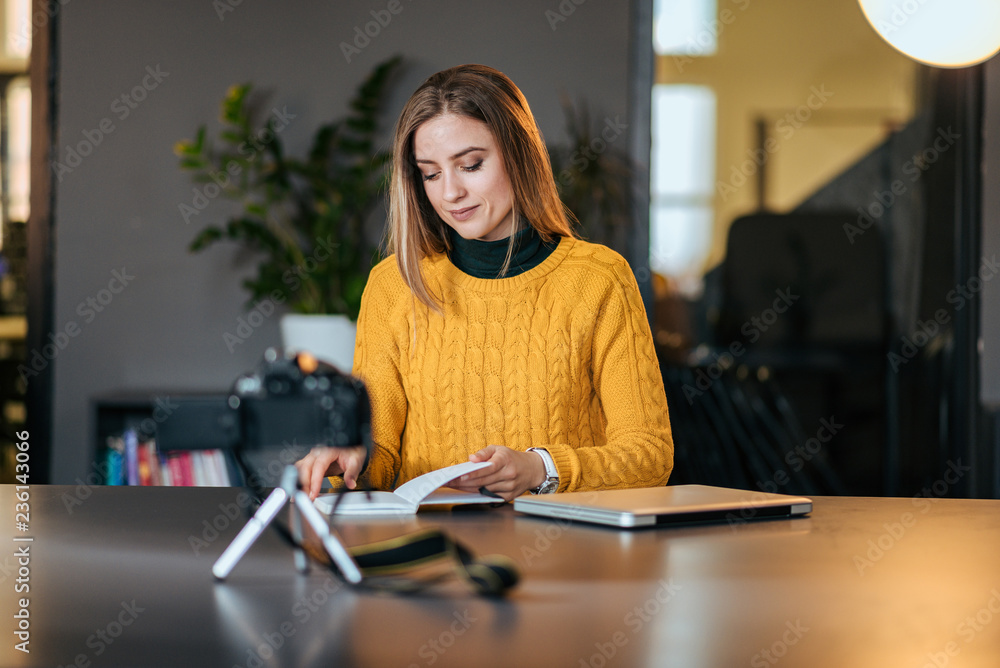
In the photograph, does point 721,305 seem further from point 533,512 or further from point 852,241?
point 533,512

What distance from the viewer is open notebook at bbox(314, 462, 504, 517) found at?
103cm

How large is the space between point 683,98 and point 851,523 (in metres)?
2.42

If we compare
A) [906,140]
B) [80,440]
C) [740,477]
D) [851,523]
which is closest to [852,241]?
[906,140]

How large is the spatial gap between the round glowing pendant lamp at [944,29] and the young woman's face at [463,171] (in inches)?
72.3

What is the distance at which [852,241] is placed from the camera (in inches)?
122

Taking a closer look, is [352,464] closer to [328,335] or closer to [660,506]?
[660,506]

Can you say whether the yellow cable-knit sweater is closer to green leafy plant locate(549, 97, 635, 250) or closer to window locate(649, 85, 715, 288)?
green leafy plant locate(549, 97, 635, 250)
